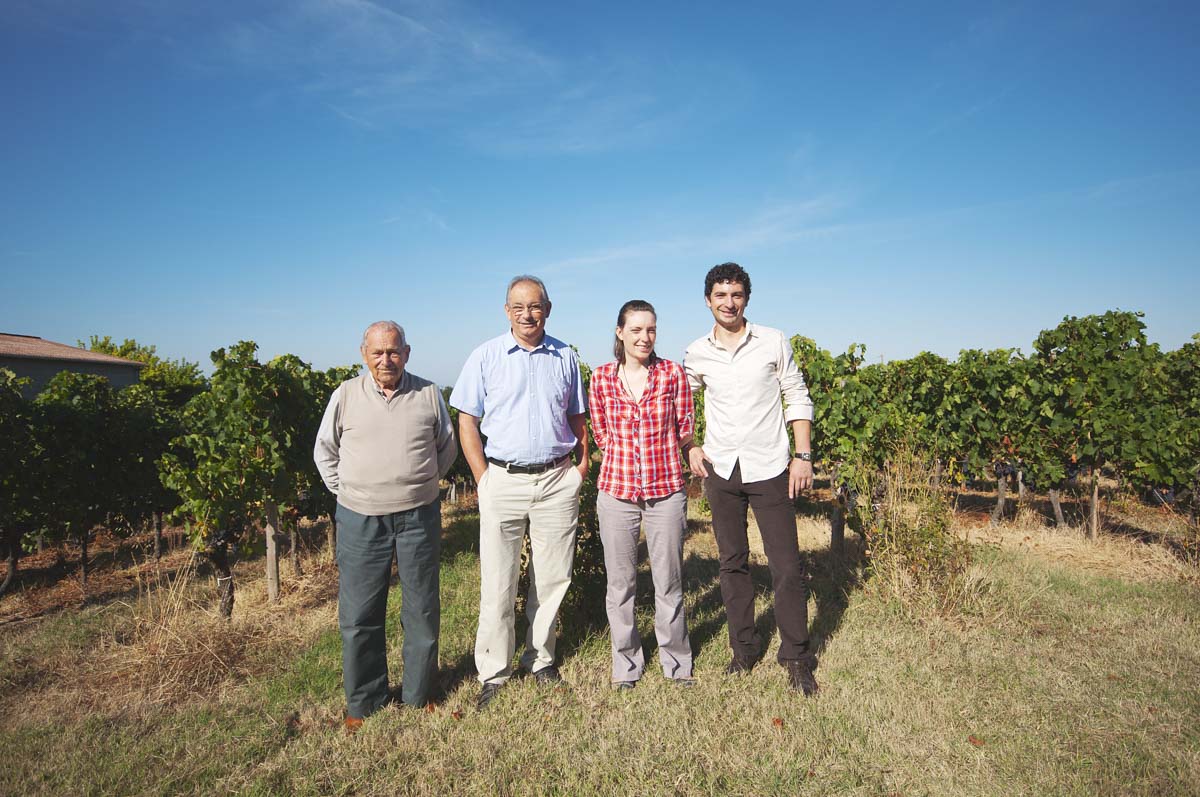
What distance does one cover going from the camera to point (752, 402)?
3328 millimetres

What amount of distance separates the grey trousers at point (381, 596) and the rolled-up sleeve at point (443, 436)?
0.23 m

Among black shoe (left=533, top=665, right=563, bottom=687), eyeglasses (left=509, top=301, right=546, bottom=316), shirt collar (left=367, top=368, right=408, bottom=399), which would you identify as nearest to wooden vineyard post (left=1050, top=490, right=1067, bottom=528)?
black shoe (left=533, top=665, right=563, bottom=687)

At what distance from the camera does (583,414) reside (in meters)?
3.45

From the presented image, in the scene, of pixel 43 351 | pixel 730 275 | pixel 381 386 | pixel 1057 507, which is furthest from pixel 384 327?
pixel 43 351

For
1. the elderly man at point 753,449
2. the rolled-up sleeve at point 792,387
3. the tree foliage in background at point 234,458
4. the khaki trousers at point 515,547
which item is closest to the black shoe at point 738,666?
the elderly man at point 753,449

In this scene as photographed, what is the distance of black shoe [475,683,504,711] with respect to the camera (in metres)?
3.24

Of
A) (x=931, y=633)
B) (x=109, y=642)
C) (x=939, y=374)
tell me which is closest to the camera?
(x=931, y=633)

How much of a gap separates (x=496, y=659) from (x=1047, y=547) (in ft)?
21.6

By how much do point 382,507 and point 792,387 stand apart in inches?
90.7

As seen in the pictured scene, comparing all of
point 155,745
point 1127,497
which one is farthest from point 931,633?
point 1127,497

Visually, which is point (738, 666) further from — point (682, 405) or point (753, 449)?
point (682, 405)

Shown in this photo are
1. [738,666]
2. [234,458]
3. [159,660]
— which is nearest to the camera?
[738,666]

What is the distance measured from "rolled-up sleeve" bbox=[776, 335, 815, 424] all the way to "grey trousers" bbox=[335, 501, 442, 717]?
202 centimetres

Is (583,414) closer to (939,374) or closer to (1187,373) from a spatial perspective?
(939,374)
